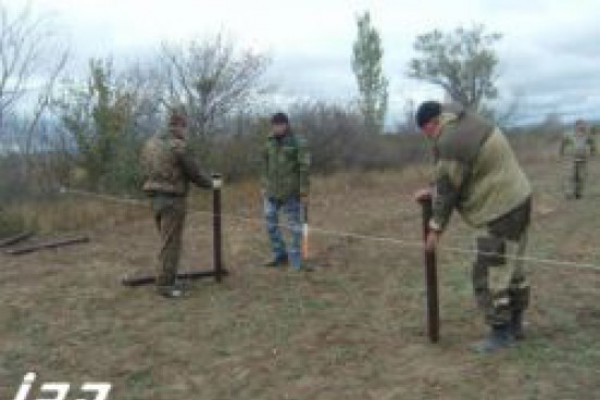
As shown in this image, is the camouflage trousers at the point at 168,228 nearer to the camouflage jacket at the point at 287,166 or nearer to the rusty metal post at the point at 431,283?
the camouflage jacket at the point at 287,166

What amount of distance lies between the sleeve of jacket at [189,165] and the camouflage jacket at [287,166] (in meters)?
1.19

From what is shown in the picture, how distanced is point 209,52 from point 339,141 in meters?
5.70

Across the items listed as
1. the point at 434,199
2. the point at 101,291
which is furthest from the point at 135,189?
the point at 434,199

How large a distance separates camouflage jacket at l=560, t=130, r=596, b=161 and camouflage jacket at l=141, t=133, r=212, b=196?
11.7 meters

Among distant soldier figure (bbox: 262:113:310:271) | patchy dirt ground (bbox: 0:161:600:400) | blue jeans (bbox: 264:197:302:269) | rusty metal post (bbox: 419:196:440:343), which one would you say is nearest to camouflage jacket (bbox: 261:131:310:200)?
distant soldier figure (bbox: 262:113:310:271)

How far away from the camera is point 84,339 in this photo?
366 inches

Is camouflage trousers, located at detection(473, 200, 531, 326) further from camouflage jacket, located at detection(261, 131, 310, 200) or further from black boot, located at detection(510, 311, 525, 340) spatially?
camouflage jacket, located at detection(261, 131, 310, 200)

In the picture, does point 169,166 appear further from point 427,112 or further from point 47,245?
point 47,245

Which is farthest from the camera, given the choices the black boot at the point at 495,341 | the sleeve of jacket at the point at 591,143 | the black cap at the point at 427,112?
the sleeve of jacket at the point at 591,143

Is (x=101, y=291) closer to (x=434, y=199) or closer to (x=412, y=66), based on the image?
(x=434, y=199)

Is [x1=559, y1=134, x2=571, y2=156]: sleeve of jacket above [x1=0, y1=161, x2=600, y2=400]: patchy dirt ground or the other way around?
above

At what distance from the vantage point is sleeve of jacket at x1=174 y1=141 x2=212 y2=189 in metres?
10.6

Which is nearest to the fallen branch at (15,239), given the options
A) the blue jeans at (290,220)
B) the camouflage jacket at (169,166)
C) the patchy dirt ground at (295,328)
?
the patchy dirt ground at (295,328)

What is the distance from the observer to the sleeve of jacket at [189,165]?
10.6m
